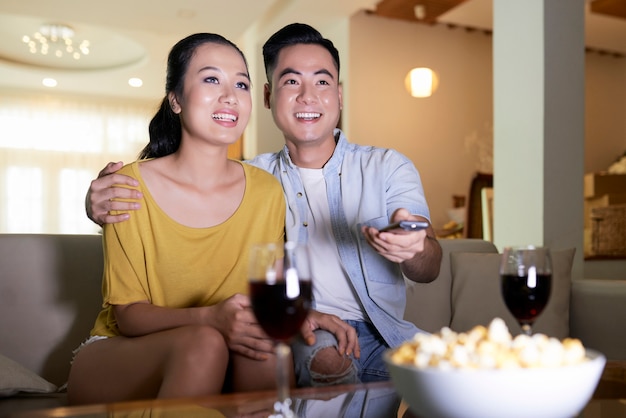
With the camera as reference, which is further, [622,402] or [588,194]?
[588,194]

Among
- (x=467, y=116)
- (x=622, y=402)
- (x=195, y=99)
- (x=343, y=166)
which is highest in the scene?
(x=467, y=116)

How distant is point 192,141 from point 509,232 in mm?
2290

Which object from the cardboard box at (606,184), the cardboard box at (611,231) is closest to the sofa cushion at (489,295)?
the cardboard box at (611,231)

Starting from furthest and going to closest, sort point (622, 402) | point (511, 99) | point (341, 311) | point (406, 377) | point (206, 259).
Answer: point (511, 99), point (341, 311), point (206, 259), point (622, 402), point (406, 377)

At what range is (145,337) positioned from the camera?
1.25m

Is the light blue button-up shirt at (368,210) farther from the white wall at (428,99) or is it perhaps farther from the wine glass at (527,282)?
the white wall at (428,99)

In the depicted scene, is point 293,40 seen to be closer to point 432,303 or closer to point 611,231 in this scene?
point 432,303

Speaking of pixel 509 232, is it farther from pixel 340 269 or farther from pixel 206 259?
pixel 206 259

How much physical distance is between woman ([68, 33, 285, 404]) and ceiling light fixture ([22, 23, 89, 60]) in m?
6.22

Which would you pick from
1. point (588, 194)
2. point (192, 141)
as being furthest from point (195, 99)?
point (588, 194)

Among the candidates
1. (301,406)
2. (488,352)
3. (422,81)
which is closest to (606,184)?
(422,81)

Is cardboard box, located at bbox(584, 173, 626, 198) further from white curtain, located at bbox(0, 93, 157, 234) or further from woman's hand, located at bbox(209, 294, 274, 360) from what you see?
white curtain, located at bbox(0, 93, 157, 234)

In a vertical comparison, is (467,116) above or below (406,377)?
above

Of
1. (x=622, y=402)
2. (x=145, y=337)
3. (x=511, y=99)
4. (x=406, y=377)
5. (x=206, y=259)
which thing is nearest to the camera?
(x=406, y=377)
